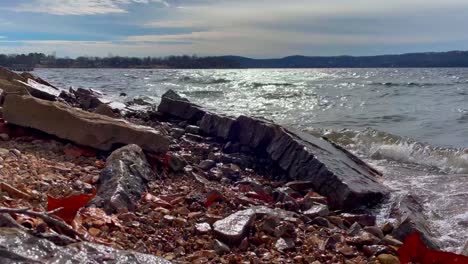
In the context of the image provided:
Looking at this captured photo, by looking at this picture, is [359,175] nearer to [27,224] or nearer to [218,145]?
[218,145]

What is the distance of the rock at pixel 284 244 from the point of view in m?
3.74

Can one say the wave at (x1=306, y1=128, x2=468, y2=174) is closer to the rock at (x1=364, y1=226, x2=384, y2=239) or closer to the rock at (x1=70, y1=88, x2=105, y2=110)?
the rock at (x1=364, y1=226, x2=384, y2=239)

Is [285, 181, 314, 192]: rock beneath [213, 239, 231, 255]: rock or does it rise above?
beneath

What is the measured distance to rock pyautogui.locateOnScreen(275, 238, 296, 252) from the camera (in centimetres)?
374

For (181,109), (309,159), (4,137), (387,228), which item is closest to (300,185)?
(309,159)

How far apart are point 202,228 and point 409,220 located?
2041 mm

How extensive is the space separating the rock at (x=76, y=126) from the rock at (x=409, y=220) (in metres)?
2.73

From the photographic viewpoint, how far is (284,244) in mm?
3791

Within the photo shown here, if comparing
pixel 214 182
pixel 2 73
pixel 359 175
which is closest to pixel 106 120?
pixel 214 182

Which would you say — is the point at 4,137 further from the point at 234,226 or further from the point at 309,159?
the point at 309,159

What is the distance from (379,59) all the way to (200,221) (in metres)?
83.5

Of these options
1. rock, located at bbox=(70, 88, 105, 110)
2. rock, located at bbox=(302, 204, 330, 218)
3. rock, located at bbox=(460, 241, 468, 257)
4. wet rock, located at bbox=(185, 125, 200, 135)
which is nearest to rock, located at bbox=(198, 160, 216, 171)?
rock, located at bbox=(302, 204, 330, 218)

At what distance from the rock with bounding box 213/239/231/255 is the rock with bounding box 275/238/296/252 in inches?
17.0

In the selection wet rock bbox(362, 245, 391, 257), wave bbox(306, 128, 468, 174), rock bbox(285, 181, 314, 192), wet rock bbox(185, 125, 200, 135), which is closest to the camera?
wet rock bbox(362, 245, 391, 257)
